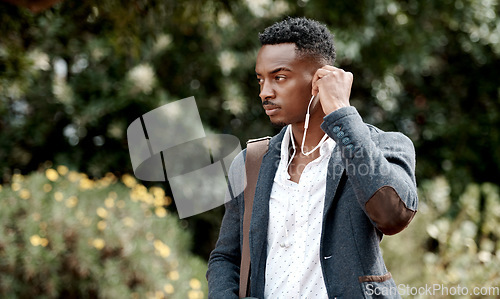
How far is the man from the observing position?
1.50 metres

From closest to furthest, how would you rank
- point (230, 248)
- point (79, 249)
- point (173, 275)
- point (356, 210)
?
point (356, 210)
point (230, 248)
point (79, 249)
point (173, 275)

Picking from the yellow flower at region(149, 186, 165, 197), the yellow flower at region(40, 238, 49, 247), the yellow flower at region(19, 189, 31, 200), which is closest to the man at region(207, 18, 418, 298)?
the yellow flower at region(40, 238, 49, 247)

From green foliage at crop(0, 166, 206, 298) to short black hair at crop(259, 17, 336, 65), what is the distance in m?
2.70

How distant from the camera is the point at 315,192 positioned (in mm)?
1662

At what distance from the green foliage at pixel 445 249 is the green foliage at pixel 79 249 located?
1718mm

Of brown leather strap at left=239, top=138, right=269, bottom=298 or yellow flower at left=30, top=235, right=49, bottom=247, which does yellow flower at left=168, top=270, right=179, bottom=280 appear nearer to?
yellow flower at left=30, top=235, right=49, bottom=247

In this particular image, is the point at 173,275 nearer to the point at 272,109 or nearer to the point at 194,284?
the point at 194,284

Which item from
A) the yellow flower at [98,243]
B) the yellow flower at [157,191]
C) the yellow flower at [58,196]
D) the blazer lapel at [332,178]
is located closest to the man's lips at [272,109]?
the blazer lapel at [332,178]

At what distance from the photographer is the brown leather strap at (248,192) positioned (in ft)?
5.59

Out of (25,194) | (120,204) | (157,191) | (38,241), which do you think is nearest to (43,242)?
(38,241)

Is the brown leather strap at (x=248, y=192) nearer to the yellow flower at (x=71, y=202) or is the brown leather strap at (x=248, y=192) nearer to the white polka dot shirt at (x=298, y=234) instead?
the white polka dot shirt at (x=298, y=234)

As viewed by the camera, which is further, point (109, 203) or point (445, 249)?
point (445, 249)

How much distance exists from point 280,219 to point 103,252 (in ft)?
8.80

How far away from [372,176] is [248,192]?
47cm
